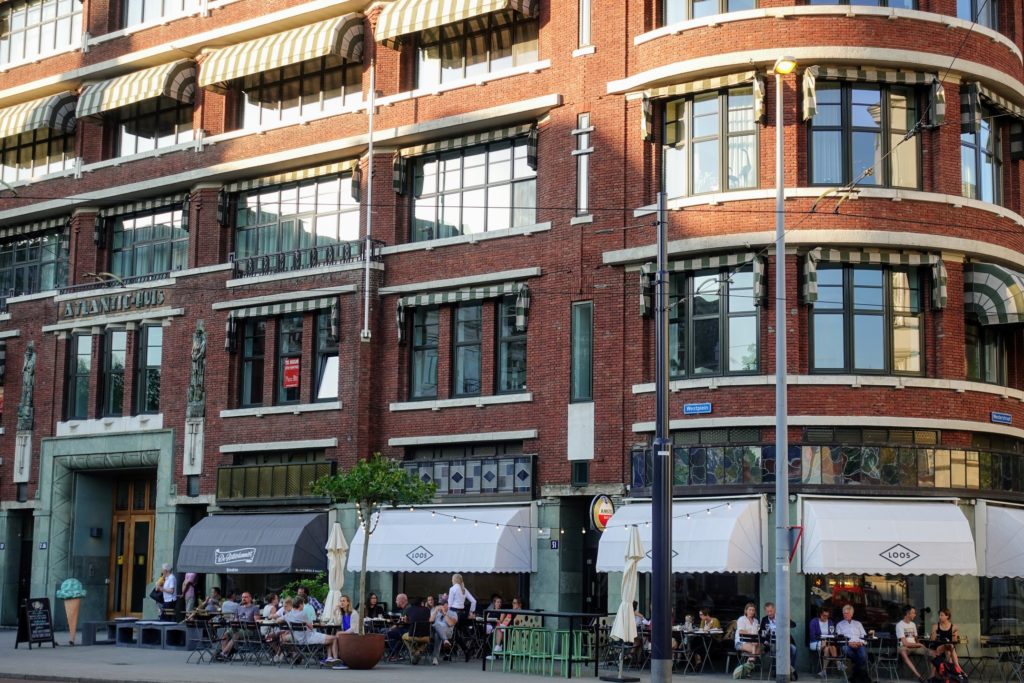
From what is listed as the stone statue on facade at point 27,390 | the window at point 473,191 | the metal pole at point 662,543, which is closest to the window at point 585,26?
the window at point 473,191

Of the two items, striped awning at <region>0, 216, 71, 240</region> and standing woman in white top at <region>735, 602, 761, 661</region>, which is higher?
striped awning at <region>0, 216, 71, 240</region>

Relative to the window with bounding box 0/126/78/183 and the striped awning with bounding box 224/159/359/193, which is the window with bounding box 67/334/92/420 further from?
the striped awning with bounding box 224/159/359/193

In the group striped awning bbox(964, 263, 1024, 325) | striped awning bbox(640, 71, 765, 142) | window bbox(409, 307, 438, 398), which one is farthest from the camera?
window bbox(409, 307, 438, 398)

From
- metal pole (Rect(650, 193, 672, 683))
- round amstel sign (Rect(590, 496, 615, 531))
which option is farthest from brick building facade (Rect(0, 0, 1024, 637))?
metal pole (Rect(650, 193, 672, 683))

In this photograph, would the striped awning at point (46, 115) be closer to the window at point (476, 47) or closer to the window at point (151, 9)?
the window at point (151, 9)

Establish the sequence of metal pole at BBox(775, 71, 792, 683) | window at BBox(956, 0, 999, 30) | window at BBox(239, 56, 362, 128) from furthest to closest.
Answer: window at BBox(239, 56, 362, 128) → window at BBox(956, 0, 999, 30) → metal pole at BBox(775, 71, 792, 683)

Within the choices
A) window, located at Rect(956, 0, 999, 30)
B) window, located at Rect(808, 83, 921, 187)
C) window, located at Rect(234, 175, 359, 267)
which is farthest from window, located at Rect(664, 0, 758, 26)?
window, located at Rect(234, 175, 359, 267)

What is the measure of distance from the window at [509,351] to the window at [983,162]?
10.5 meters

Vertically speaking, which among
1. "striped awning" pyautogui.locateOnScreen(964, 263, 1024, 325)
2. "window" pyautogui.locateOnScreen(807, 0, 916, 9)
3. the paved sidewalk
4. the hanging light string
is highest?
"window" pyautogui.locateOnScreen(807, 0, 916, 9)

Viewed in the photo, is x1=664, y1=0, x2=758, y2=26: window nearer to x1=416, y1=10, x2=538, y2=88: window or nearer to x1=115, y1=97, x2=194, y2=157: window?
x1=416, y1=10, x2=538, y2=88: window

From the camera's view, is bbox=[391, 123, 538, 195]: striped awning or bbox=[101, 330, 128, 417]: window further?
bbox=[101, 330, 128, 417]: window

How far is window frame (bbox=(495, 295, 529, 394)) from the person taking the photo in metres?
34.9

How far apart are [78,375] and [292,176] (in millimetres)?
9779

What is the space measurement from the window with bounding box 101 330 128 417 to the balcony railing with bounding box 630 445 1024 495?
60.8 feet
